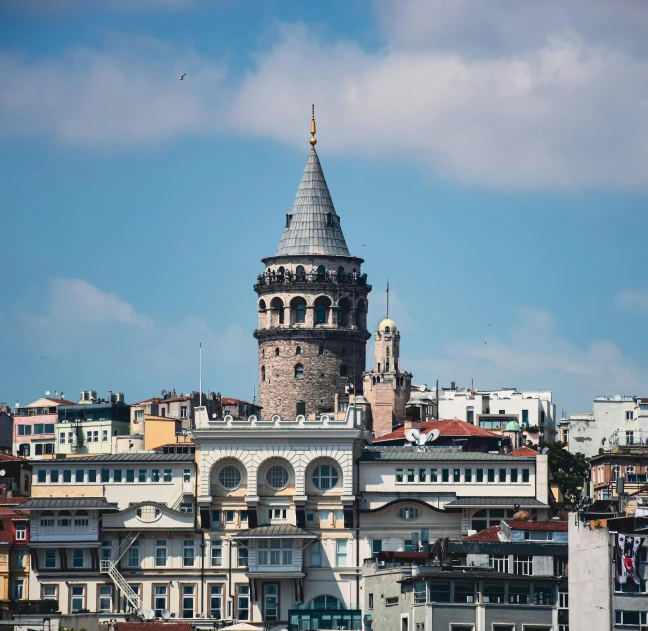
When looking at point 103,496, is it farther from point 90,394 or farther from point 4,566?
point 90,394

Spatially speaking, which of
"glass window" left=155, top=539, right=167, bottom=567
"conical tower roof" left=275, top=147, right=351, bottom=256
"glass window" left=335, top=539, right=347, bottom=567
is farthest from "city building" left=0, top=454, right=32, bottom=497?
"conical tower roof" left=275, top=147, right=351, bottom=256

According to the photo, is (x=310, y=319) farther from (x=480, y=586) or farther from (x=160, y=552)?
(x=480, y=586)

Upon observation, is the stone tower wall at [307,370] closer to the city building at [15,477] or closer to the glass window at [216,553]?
the city building at [15,477]

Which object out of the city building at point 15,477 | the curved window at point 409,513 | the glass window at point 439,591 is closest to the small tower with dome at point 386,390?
the city building at point 15,477

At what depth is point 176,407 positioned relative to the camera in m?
A: 179

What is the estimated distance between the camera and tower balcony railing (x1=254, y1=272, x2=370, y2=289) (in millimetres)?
167000

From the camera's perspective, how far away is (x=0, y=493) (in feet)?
459

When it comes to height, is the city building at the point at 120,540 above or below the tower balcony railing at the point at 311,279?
below

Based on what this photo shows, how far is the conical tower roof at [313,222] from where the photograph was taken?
16875cm

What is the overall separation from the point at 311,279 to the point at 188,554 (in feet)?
145

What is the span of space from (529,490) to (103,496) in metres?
23.1

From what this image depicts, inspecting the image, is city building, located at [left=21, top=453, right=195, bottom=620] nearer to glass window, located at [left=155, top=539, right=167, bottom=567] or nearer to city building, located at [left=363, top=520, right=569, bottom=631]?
glass window, located at [left=155, top=539, right=167, bottom=567]

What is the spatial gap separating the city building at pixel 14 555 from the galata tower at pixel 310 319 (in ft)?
125

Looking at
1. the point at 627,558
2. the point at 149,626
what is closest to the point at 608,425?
the point at 149,626
